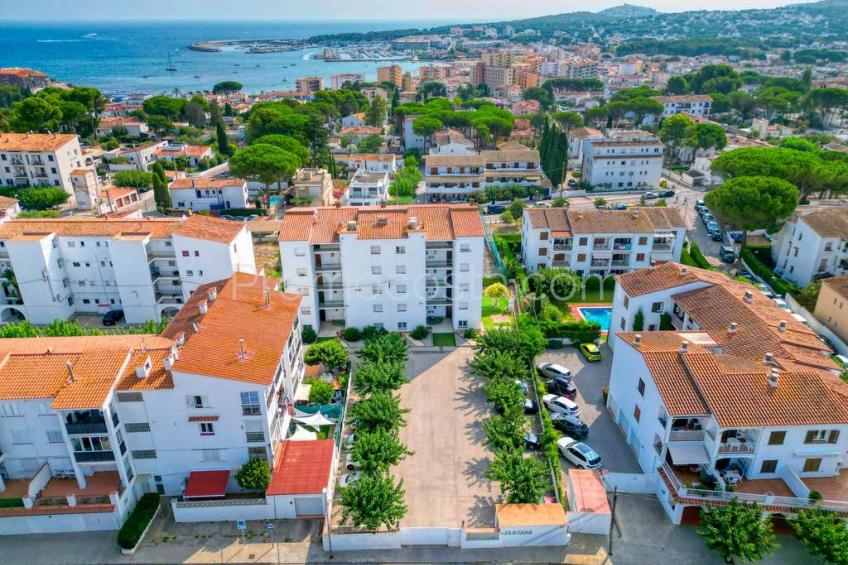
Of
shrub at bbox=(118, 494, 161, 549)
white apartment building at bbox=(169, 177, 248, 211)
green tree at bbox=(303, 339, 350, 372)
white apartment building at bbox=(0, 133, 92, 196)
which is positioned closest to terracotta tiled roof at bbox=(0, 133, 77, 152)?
white apartment building at bbox=(0, 133, 92, 196)

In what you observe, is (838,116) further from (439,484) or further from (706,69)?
(439,484)

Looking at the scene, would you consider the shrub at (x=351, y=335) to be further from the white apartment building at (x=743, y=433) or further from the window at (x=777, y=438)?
the window at (x=777, y=438)

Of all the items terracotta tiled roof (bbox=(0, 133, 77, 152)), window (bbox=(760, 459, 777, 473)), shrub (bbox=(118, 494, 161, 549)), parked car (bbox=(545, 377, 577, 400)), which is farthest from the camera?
terracotta tiled roof (bbox=(0, 133, 77, 152))

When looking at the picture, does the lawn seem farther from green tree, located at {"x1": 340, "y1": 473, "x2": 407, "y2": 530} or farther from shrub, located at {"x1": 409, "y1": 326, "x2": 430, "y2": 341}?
green tree, located at {"x1": 340, "y1": 473, "x2": 407, "y2": 530}

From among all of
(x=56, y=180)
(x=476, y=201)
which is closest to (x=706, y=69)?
(x=476, y=201)

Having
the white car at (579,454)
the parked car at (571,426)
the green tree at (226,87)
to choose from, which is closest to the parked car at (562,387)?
the parked car at (571,426)
